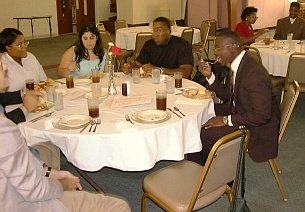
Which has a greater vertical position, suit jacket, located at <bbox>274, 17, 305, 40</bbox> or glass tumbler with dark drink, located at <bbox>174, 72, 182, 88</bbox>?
suit jacket, located at <bbox>274, 17, 305, 40</bbox>

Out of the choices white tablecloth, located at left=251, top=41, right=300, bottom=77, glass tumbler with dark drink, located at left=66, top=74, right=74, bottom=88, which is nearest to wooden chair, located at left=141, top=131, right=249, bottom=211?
glass tumbler with dark drink, located at left=66, top=74, right=74, bottom=88

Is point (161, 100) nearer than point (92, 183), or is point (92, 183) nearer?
point (161, 100)

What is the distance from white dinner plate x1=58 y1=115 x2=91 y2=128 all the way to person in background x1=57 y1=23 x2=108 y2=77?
139cm

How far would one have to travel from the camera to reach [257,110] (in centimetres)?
276

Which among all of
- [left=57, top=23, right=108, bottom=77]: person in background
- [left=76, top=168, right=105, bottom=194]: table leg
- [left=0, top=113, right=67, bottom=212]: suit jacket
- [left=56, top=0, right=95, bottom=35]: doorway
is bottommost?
[left=76, top=168, right=105, bottom=194]: table leg

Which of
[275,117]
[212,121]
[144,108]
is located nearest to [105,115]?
[144,108]

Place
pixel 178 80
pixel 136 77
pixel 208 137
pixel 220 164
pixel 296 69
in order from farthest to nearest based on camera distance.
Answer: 1. pixel 296 69
2. pixel 136 77
3. pixel 178 80
4. pixel 208 137
5. pixel 220 164

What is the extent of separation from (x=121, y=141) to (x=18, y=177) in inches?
32.4

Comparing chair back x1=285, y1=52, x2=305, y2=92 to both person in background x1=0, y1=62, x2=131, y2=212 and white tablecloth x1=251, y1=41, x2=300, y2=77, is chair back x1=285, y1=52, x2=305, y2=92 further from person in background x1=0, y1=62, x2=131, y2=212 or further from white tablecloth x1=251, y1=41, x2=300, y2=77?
person in background x1=0, y1=62, x2=131, y2=212

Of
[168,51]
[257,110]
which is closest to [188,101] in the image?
[257,110]

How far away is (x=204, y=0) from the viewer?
40.5ft

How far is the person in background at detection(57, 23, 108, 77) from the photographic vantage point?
388 centimetres

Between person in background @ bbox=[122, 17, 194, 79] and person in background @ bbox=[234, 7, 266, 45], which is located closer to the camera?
person in background @ bbox=[122, 17, 194, 79]

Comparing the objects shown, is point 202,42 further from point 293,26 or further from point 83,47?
point 83,47
